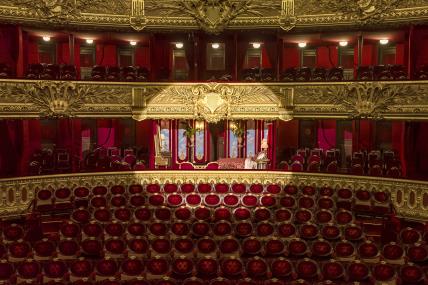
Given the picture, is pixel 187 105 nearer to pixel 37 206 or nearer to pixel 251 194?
pixel 251 194

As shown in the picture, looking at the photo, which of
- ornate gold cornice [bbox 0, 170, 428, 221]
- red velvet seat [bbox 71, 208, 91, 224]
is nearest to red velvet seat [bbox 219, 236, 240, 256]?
red velvet seat [bbox 71, 208, 91, 224]

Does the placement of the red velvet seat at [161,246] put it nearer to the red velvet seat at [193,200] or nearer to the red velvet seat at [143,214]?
the red velvet seat at [143,214]

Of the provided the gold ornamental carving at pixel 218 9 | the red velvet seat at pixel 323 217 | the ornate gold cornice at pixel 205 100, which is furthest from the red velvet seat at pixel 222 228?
the gold ornamental carving at pixel 218 9

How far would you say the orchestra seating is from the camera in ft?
18.1

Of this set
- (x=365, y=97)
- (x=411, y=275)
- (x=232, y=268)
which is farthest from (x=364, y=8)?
Answer: (x=232, y=268)

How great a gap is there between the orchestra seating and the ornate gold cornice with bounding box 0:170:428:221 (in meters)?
0.22

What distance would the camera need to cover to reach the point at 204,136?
37.4 ft

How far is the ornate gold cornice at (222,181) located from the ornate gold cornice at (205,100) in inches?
43.0

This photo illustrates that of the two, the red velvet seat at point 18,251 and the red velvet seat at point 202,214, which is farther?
the red velvet seat at point 202,214

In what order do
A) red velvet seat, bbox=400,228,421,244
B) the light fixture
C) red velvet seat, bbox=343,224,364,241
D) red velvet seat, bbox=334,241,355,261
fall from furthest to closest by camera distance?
the light fixture, red velvet seat, bbox=343,224,364,241, red velvet seat, bbox=400,228,421,244, red velvet seat, bbox=334,241,355,261

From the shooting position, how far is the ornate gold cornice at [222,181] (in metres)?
7.72

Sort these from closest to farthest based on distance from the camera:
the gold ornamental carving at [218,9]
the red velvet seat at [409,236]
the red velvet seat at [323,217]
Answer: the red velvet seat at [409,236]
the red velvet seat at [323,217]
the gold ornamental carving at [218,9]

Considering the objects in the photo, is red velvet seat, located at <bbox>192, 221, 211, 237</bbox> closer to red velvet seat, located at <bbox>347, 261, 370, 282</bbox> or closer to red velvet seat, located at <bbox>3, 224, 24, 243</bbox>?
red velvet seat, located at <bbox>347, 261, 370, 282</bbox>

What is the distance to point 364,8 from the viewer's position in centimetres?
901
